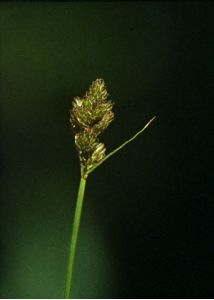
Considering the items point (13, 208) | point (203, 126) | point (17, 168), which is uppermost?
point (203, 126)

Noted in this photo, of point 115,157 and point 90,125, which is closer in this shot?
point 90,125

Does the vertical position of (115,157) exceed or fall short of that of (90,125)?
it exceeds it

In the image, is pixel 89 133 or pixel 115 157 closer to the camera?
pixel 89 133

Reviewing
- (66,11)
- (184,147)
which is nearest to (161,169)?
(184,147)

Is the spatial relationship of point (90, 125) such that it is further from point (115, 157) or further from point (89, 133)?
point (115, 157)

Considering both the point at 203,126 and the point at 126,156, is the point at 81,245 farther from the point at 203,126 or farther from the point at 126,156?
the point at 203,126

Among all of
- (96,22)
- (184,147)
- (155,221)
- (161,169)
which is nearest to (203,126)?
(184,147)

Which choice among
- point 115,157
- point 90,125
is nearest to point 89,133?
point 90,125

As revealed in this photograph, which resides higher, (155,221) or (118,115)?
(118,115)

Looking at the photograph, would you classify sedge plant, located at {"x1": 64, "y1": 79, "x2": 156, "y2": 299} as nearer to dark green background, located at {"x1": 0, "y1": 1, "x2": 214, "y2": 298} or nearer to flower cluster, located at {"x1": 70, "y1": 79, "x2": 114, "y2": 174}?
flower cluster, located at {"x1": 70, "y1": 79, "x2": 114, "y2": 174}
